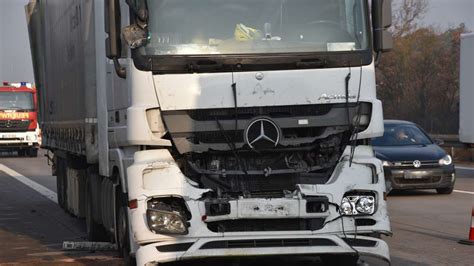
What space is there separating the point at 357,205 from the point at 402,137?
12.0 m

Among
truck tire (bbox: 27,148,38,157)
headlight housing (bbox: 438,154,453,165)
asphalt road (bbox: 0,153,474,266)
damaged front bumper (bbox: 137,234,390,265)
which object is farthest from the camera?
truck tire (bbox: 27,148,38,157)

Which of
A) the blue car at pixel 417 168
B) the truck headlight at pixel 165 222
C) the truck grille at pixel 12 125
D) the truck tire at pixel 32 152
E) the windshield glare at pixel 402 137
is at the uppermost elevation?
the truck grille at pixel 12 125

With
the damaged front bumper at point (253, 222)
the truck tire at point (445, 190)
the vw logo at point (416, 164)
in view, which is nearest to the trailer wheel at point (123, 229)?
the damaged front bumper at point (253, 222)

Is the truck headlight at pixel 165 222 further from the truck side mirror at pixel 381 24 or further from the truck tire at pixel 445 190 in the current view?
the truck tire at pixel 445 190

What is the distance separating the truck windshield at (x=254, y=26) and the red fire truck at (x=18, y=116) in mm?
33070

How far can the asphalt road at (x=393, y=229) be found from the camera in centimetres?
1032

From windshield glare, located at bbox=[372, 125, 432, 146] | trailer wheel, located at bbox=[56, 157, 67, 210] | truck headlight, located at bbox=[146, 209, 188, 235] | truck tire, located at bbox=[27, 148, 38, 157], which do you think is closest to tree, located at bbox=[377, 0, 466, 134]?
truck tire, located at bbox=[27, 148, 38, 157]

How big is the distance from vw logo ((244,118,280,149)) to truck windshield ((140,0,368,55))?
2.15ft

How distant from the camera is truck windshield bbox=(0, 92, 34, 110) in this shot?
40.5m

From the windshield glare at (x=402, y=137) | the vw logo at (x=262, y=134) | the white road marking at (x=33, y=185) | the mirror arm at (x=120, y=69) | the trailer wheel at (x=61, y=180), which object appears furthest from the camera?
the white road marking at (x=33, y=185)

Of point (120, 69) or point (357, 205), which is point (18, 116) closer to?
point (120, 69)

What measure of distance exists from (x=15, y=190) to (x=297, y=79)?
15.5 metres

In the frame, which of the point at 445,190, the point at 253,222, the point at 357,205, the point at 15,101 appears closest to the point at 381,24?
the point at 357,205

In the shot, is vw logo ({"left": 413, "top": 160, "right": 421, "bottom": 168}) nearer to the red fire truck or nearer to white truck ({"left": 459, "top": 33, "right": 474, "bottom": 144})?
white truck ({"left": 459, "top": 33, "right": 474, "bottom": 144})
